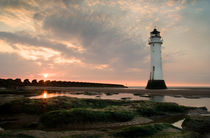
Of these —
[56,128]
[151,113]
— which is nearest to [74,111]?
[56,128]

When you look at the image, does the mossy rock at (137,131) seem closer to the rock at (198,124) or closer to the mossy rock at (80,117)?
the rock at (198,124)

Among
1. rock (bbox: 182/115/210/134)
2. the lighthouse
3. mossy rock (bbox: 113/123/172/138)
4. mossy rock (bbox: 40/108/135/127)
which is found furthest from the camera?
the lighthouse

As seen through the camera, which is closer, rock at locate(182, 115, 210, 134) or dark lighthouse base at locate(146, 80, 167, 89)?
rock at locate(182, 115, 210, 134)

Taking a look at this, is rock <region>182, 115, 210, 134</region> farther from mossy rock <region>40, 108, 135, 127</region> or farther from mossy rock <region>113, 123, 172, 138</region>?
mossy rock <region>40, 108, 135, 127</region>

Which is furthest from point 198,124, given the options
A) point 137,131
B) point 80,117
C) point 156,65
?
point 156,65

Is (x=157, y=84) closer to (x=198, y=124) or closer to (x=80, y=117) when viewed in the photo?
(x=198, y=124)

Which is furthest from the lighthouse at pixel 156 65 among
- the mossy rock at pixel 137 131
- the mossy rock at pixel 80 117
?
the mossy rock at pixel 137 131

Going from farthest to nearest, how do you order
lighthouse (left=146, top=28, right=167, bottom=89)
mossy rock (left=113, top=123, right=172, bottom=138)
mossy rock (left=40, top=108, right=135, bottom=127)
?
lighthouse (left=146, top=28, right=167, bottom=89)
mossy rock (left=40, top=108, right=135, bottom=127)
mossy rock (left=113, top=123, right=172, bottom=138)

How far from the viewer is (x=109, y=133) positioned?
333 inches

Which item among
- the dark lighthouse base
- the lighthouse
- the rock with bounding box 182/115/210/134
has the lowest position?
the rock with bounding box 182/115/210/134

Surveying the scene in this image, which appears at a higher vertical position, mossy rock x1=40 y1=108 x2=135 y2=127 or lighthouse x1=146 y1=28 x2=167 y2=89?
lighthouse x1=146 y1=28 x2=167 y2=89

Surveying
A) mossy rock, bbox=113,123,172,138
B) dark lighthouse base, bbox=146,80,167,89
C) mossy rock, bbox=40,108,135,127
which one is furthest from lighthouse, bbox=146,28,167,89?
mossy rock, bbox=113,123,172,138

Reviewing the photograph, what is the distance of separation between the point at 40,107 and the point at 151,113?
29.9 ft

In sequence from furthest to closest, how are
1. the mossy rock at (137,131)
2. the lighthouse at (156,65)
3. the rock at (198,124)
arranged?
the lighthouse at (156,65) → the rock at (198,124) → the mossy rock at (137,131)
